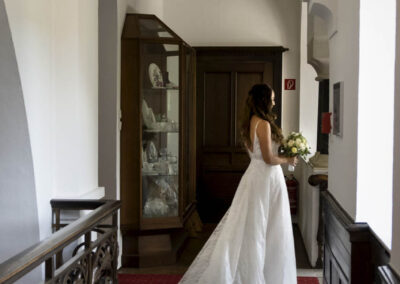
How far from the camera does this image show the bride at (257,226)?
4.95 meters

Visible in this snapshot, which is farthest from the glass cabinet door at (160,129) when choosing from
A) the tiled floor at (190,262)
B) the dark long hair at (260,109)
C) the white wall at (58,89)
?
the white wall at (58,89)

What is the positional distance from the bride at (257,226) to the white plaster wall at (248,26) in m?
3.14

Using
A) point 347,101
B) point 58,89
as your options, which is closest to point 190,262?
point 58,89

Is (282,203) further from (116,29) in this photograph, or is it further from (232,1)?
(232,1)

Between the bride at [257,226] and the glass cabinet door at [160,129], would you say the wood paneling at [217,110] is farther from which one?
the bride at [257,226]

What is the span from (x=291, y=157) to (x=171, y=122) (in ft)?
4.94

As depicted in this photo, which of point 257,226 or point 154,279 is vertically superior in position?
point 257,226

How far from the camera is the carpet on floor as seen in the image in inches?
→ 218

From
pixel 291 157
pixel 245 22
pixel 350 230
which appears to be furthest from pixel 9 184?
pixel 245 22

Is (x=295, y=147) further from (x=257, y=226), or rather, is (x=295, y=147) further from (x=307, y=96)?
(x=307, y=96)

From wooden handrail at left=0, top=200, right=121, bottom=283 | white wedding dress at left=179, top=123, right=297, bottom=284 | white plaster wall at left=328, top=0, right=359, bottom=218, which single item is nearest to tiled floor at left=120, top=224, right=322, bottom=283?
white wedding dress at left=179, top=123, right=297, bottom=284

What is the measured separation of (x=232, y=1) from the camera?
27.5 ft

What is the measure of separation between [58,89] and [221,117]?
4705 millimetres

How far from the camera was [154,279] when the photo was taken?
5637 mm
